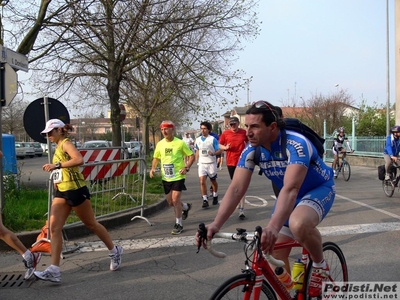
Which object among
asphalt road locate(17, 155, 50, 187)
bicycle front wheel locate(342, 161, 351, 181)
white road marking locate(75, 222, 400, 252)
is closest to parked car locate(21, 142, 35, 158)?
Result: asphalt road locate(17, 155, 50, 187)

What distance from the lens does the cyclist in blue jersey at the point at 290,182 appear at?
2.96 meters

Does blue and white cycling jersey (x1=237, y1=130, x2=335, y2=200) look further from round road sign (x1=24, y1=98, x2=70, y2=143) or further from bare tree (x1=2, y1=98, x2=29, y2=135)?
bare tree (x1=2, y1=98, x2=29, y2=135)

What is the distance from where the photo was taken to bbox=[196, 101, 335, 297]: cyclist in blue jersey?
2.96m

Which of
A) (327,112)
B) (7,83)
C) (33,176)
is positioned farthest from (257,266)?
(327,112)

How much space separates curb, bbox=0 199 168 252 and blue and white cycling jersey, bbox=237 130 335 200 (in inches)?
181

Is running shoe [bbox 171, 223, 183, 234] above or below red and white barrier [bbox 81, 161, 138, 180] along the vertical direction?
below

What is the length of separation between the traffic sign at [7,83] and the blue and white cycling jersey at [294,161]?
5.04 metres

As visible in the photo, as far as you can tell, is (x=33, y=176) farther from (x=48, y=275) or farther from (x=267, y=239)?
(x=267, y=239)

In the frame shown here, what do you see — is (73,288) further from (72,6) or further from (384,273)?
(72,6)

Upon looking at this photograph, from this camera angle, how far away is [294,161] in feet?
9.92

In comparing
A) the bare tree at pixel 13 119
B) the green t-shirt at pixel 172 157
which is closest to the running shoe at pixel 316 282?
the green t-shirt at pixel 172 157

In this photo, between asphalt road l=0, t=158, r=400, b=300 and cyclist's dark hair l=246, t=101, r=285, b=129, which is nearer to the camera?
cyclist's dark hair l=246, t=101, r=285, b=129

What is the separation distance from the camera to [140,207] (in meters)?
8.78

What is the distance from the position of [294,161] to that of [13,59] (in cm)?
→ 585
